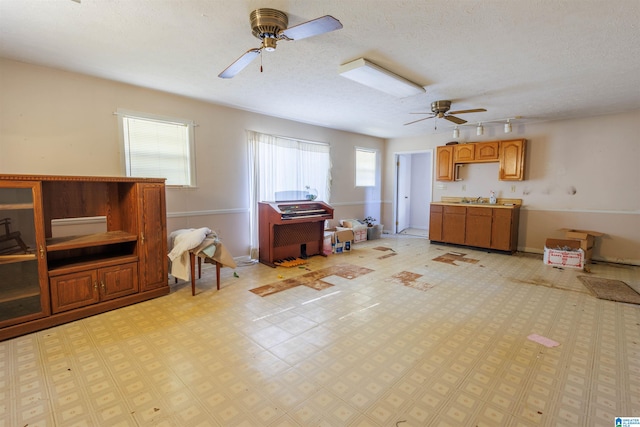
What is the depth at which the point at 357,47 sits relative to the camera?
2.67 meters

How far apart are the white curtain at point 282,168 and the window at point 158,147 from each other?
1027 mm

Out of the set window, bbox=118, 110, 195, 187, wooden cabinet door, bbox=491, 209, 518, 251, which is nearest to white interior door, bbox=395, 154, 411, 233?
wooden cabinet door, bbox=491, 209, 518, 251

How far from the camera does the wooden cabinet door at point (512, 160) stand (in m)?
5.63

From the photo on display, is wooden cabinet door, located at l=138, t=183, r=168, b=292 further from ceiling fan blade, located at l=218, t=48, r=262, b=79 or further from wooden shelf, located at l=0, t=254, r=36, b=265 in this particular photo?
ceiling fan blade, located at l=218, t=48, r=262, b=79

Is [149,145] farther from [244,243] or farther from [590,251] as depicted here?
[590,251]

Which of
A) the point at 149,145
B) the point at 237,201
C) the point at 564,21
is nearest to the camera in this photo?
A: the point at 564,21

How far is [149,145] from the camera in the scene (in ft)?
12.9

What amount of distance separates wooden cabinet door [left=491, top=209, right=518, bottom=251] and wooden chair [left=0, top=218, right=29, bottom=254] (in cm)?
675

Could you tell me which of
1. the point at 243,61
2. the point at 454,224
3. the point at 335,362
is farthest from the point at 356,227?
the point at 243,61

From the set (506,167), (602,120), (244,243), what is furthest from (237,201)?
(602,120)

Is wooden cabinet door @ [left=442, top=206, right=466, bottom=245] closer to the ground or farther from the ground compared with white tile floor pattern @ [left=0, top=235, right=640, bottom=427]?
farther from the ground

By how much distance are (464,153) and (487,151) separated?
0.45m

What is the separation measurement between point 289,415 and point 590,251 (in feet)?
19.1

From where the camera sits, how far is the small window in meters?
7.30
